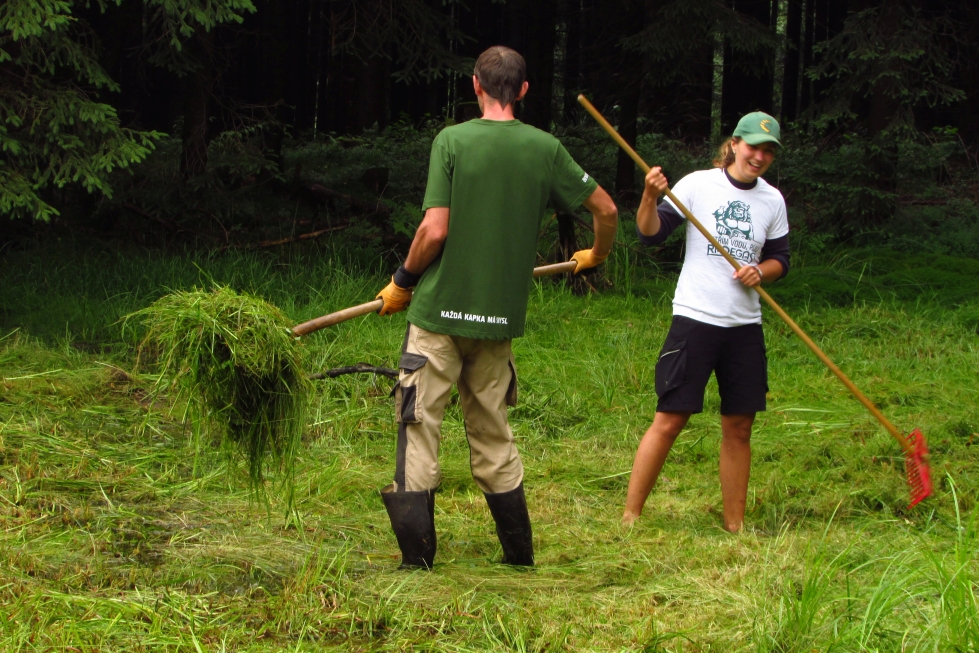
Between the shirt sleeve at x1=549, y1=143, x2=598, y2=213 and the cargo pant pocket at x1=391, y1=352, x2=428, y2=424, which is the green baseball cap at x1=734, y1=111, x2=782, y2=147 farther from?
the cargo pant pocket at x1=391, y1=352, x2=428, y2=424

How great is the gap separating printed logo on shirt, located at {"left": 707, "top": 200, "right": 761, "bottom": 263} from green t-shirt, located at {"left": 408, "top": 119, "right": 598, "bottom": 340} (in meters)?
0.81

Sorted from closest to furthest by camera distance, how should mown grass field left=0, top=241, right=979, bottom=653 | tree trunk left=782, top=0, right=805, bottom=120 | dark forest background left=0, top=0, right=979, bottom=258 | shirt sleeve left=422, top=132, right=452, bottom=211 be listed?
mown grass field left=0, top=241, right=979, bottom=653, shirt sleeve left=422, top=132, right=452, bottom=211, dark forest background left=0, top=0, right=979, bottom=258, tree trunk left=782, top=0, right=805, bottom=120

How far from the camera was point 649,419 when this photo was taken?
20.4 feet

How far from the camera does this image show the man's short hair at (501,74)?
3637 millimetres

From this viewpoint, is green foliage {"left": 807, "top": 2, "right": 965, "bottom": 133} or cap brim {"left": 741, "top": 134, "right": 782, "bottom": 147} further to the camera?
green foliage {"left": 807, "top": 2, "right": 965, "bottom": 133}

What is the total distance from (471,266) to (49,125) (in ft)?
13.6

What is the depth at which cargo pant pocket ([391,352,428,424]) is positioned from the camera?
147 inches

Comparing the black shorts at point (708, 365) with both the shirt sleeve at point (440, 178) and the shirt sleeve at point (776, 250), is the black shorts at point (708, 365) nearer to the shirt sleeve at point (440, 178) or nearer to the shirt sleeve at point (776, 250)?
the shirt sleeve at point (776, 250)

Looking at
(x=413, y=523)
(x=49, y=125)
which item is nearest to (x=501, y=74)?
(x=413, y=523)

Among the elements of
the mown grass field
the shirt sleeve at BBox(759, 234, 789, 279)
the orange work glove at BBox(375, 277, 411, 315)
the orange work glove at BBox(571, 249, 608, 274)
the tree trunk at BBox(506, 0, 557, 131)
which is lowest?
the mown grass field

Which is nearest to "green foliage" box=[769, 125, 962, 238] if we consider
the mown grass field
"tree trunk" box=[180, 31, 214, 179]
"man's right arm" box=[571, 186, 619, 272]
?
the mown grass field


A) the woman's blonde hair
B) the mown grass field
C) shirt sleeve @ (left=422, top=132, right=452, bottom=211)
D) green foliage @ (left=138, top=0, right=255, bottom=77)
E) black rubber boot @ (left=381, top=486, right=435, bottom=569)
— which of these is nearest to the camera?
the mown grass field

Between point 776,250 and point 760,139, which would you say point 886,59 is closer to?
point 776,250

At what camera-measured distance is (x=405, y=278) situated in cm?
381
